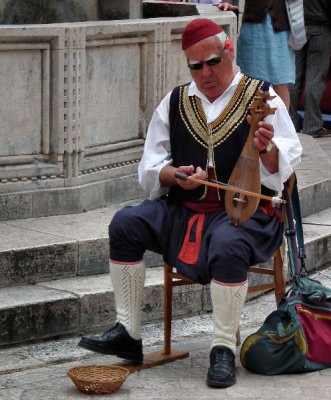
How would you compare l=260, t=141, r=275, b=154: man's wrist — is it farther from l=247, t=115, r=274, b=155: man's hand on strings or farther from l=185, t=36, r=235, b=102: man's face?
l=185, t=36, r=235, b=102: man's face

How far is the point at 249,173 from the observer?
18.3 ft

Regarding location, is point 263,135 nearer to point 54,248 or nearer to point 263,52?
point 54,248

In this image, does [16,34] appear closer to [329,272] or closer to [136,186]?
[136,186]

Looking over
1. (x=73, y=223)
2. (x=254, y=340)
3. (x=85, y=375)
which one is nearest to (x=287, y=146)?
(x=254, y=340)

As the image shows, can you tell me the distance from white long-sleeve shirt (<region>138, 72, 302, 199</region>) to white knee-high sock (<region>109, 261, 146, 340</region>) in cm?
37

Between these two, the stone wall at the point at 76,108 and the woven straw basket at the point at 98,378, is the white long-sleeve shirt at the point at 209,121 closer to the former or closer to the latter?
the woven straw basket at the point at 98,378

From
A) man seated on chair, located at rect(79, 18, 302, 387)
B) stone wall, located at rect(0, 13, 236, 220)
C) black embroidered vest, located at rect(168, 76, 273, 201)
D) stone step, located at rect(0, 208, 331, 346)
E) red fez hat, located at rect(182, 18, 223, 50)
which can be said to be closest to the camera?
man seated on chair, located at rect(79, 18, 302, 387)

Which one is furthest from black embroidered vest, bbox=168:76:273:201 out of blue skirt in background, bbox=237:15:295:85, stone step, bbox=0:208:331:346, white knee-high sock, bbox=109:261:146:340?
blue skirt in background, bbox=237:15:295:85

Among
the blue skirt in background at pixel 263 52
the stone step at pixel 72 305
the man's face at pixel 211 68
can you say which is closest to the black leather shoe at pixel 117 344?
the stone step at pixel 72 305

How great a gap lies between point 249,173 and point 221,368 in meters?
0.81

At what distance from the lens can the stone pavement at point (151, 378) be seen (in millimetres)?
5441

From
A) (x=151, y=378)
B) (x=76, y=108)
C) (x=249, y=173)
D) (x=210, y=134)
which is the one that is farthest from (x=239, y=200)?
(x=76, y=108)

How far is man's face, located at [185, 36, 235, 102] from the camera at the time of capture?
223 inches

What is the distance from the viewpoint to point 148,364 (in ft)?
19.2
